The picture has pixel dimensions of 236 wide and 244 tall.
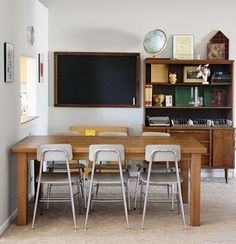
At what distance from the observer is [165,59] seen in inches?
293

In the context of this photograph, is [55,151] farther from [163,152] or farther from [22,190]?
[163,152]

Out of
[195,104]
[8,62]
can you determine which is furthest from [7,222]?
[195,104]

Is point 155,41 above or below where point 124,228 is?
above

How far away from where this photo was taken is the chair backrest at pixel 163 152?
195 inches

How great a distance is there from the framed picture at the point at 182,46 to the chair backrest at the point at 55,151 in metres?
3.20

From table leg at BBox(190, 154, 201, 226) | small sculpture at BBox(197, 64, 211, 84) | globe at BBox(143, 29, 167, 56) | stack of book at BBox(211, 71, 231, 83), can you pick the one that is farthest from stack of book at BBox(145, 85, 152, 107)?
table leg at BBox(190, 154, 201, 226)

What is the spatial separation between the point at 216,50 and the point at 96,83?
1.86 m

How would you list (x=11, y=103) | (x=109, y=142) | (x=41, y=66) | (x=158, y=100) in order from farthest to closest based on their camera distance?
(x=158, y=100), (x=41, y=66), (x=109, y=142), (x=11, y=103)

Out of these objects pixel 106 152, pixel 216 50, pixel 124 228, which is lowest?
pixel 124 228

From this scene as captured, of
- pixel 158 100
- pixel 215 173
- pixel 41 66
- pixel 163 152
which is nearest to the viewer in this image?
pixel 163 152

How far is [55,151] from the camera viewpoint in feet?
16.4

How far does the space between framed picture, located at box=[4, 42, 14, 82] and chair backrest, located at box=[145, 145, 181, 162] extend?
1531 mm

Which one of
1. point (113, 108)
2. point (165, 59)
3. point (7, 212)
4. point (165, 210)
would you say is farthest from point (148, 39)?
point (7, 212)

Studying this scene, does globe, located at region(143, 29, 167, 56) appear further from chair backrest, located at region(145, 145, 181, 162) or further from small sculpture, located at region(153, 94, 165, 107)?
chair backrest, located at region(145, 145, 181, 162)
